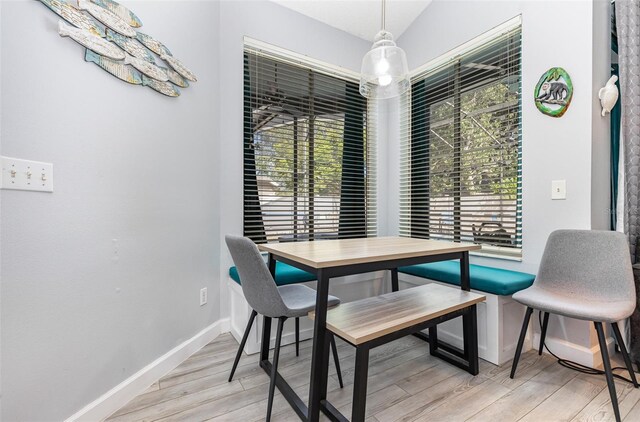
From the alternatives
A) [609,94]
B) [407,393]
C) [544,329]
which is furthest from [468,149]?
[407,393]

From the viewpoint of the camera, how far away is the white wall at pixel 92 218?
1068mm

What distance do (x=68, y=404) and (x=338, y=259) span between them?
1314mm

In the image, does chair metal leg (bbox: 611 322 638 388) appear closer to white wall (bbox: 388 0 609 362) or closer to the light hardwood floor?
the light hardwood floor

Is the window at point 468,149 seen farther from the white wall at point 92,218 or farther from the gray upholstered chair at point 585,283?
the white wall at point 92,218

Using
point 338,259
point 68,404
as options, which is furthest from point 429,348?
point 68,404

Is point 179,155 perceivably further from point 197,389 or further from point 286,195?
point 197,389

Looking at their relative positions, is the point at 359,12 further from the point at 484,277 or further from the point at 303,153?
the point at 484,277

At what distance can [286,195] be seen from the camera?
2.62 m

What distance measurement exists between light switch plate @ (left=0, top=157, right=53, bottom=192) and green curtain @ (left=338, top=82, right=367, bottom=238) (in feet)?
7.37

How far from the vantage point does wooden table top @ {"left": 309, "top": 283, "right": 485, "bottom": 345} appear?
1247 millimetres

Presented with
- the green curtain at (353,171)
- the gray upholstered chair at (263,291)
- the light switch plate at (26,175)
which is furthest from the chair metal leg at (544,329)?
the light switch plate at (26,175)

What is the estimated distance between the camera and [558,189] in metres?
1.91

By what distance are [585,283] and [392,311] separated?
48.4 inches

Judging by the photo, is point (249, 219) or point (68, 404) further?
point (249, 219)
